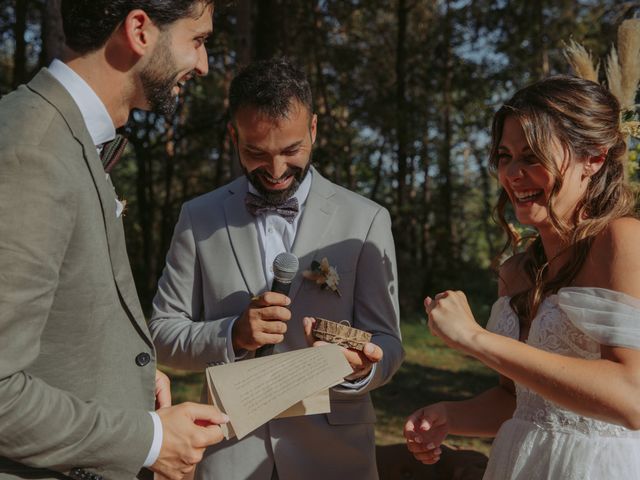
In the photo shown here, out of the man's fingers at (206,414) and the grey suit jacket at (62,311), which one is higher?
the grey suit jacket at (62,311)

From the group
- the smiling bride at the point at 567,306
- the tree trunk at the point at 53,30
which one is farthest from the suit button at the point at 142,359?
the tree trunk at the point at 53,30

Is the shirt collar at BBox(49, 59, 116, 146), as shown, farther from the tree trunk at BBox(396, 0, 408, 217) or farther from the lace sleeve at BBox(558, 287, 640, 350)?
the tree trunk at BBox(396, 0, 408, 217)

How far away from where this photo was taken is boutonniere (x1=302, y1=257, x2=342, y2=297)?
9.17 feet

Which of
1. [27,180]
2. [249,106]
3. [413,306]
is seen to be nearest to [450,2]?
[413,306]

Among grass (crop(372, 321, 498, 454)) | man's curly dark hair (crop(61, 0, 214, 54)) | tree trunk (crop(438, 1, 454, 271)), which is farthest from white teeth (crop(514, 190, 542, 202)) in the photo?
tree trunk (crop(438, 1, 454, 271))

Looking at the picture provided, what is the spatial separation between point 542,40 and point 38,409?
Answer: 1771 cm

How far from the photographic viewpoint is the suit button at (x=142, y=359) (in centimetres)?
203

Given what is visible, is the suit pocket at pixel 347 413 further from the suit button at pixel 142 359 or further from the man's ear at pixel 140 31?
the man's ear at pixel 140 31

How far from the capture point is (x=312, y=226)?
117 inches

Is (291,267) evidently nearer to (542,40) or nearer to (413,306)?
(413,306)

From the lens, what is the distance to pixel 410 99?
60.8ft

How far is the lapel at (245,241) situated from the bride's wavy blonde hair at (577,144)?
1.15 metres

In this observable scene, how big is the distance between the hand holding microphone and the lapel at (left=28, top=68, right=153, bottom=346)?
59 centimetres

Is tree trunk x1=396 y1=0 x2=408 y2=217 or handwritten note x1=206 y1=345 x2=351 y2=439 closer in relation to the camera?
handwritten note x1=206 y1=345 x2=351 y2=439
